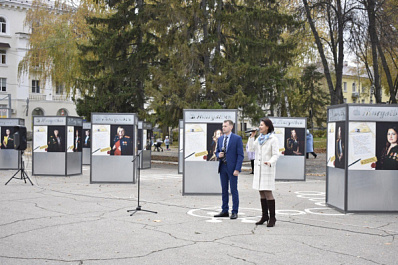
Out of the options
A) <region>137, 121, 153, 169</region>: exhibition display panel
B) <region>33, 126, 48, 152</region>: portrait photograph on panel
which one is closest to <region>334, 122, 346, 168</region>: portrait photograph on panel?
<region>33, 126, 48, 152</region>: portrait photograph on panel

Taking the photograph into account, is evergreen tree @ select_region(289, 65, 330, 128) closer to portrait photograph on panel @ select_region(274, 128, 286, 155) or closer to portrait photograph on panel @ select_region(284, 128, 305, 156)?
portrait photograph on panel @ select_region(284, 128, 305, 156)

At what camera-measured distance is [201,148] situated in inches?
538

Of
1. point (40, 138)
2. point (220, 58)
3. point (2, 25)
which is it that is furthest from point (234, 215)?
point (2, 25)

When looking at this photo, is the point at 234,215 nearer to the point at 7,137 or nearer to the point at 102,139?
the point at 102,139

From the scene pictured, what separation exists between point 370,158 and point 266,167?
2.90m

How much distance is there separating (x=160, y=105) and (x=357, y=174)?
15552mm

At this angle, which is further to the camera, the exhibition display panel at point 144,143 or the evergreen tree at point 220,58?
the evergreen tree at point 220,58

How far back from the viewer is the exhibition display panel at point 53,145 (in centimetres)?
1919

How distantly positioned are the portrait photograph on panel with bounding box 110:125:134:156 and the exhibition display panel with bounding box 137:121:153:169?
22.4 feet

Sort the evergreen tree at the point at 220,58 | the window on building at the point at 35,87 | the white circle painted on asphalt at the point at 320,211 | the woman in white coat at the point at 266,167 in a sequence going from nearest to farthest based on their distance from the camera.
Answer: the woman in white coat at the point at 266,167 → the white circle painted on asphalt at the point at 320,211 → the evergreen tree at the point at 220,58 → the window on building at the point at 35,87

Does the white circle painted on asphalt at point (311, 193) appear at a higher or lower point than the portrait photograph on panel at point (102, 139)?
lower

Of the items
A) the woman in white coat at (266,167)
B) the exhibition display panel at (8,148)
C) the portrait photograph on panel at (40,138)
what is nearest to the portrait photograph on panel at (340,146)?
the woman in white coat at (266,167)

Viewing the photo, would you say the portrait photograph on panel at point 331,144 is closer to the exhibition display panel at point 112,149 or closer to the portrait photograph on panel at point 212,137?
the portrait photograph on panel at point 212,137

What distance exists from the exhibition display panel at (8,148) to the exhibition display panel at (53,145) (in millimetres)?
4166
